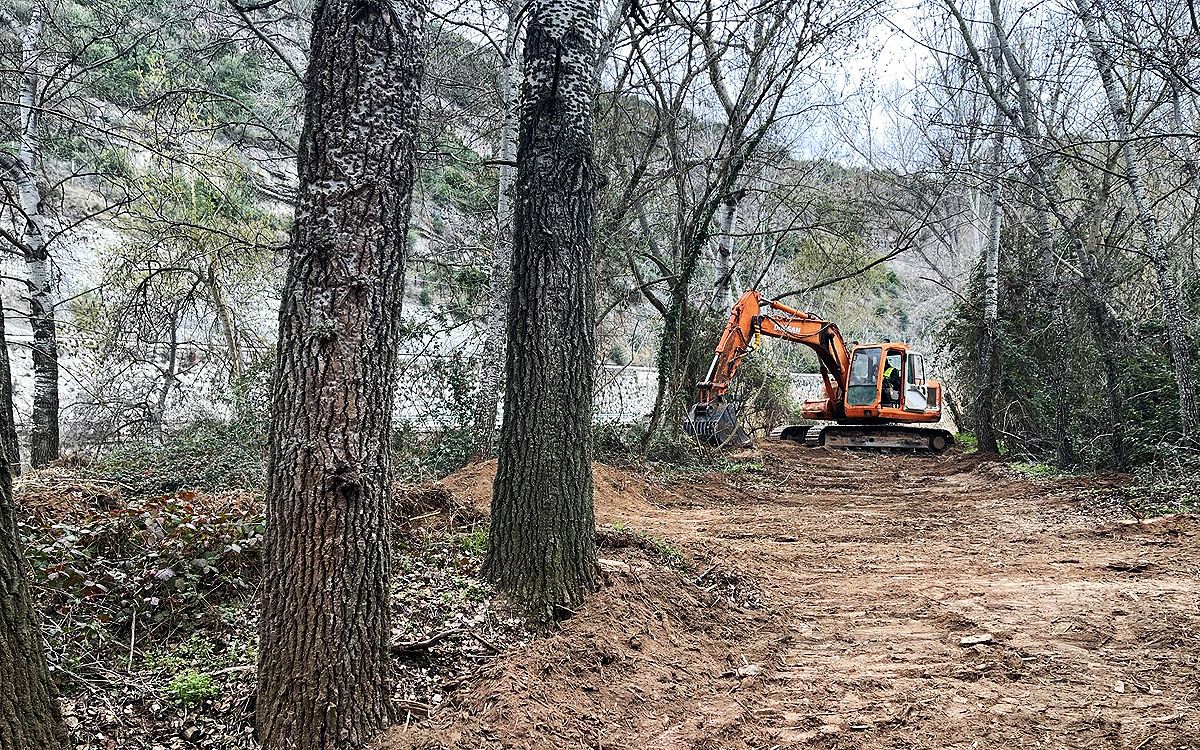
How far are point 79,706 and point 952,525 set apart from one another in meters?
8.13

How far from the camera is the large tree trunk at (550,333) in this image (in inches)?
170

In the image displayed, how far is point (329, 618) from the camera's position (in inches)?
118

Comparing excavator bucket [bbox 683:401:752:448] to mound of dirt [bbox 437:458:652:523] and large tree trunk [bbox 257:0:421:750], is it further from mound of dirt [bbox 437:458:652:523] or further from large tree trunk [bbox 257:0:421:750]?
large tree trunk [bbox 257:0:421:750]

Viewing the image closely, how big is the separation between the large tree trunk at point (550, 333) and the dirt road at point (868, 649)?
439 millimetres

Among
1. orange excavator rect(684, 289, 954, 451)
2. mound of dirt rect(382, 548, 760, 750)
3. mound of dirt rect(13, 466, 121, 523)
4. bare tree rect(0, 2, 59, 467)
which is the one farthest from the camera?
orange excavator rect(684, 289, 954, 451)

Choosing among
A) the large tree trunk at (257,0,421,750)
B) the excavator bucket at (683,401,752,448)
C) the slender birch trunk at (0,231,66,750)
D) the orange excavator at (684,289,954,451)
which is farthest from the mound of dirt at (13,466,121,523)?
the orange excavator at (684,289,954,451)

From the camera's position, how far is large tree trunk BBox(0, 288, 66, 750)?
6.97ft

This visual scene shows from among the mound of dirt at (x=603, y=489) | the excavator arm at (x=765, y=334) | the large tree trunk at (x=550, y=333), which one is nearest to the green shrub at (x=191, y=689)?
the large tree trunk at (x=550, y=333)

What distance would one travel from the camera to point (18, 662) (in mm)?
2164

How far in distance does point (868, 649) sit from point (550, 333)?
2.72m

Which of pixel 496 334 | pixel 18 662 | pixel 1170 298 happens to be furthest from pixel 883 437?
pixel 18 662

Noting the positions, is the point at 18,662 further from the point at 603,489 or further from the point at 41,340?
the point at 41,340

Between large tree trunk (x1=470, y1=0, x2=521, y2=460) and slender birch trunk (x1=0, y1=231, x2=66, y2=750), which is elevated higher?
large tree trunk (x1=470, y1=0, x2=521, y2=460)

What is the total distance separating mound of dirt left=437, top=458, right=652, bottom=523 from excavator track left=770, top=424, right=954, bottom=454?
23.8 feet
